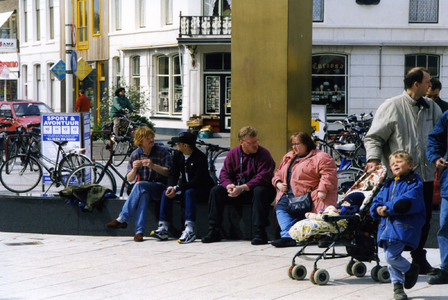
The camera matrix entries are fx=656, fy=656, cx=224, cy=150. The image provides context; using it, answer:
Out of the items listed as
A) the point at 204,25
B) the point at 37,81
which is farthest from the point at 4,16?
the point at 204,25

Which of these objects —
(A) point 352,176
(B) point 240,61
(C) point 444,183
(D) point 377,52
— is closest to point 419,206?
(C) point 444,183

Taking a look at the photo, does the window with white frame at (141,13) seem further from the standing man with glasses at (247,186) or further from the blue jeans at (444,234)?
the blue jeans at (444,234)

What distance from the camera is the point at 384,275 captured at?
568 cm

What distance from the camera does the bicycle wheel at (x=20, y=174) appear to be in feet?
38.2

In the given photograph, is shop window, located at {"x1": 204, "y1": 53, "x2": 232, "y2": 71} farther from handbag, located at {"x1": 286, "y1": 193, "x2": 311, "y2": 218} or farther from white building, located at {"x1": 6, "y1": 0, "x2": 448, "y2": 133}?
handbag, located at {"x1": 286, "y1": 193, "x2": 311, "y2": 218}

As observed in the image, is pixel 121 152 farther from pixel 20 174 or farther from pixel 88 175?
pixel 88 175

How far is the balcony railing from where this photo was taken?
25.6 m

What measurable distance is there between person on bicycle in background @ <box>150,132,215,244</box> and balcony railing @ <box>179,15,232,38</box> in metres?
18.1

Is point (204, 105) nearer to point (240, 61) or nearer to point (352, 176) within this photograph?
point (352, 176)

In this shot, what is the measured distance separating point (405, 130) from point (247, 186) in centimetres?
231

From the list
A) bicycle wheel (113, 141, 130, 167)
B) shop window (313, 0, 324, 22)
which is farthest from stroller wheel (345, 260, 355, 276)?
shop window (313, 0, 324, 22)

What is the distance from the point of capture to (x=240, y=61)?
818cm

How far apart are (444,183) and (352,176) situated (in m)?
4.79

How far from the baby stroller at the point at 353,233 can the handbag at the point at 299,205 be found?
0.98 m
